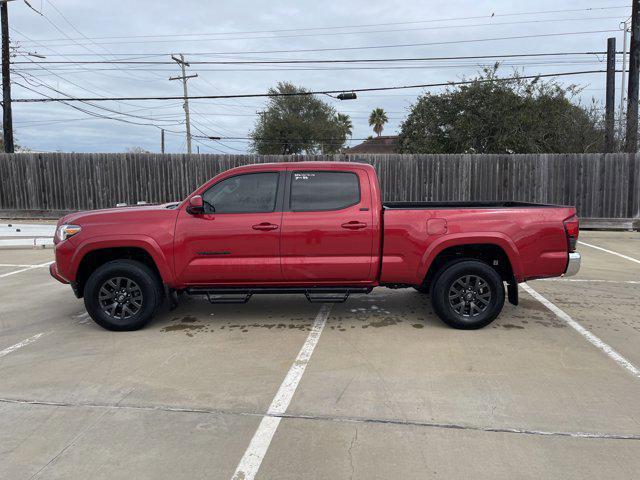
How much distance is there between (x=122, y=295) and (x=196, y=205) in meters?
1.36

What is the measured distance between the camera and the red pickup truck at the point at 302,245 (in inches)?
207

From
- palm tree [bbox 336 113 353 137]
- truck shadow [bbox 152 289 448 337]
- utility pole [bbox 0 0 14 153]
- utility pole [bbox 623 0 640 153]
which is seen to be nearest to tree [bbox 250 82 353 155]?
palm tree [bbox 336 113 353 137]

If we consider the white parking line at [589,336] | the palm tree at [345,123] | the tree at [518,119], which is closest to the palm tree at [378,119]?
the palm tree at [345,123]

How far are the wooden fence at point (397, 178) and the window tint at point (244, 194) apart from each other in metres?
9.85

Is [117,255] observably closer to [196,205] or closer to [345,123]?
[196,205]

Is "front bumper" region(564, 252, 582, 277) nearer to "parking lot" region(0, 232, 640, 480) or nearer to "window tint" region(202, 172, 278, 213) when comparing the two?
"parking lot" region(0, 232, 640, 480)

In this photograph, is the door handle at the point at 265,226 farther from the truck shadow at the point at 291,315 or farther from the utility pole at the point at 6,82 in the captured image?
the utility pole at the point at 6,82

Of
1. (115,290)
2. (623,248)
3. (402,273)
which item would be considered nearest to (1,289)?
(115,290)

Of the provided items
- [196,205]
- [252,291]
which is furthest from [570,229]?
[196,205]

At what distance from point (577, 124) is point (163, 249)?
22123 mm

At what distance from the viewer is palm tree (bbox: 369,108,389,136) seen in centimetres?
7825

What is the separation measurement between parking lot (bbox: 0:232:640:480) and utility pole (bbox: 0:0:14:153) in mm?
16597

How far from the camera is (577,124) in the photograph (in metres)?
22.1

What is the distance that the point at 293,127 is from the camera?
149 feet
